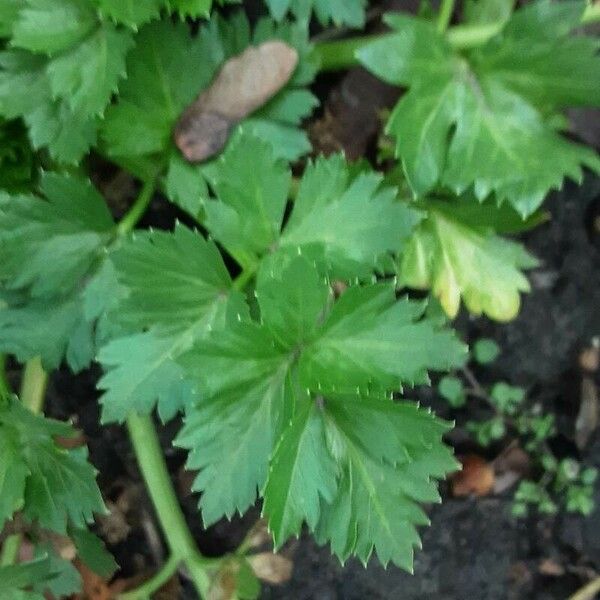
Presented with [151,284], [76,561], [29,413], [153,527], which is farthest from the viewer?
[153,527]

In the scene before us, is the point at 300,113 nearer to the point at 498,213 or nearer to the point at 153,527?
the point at 498,213

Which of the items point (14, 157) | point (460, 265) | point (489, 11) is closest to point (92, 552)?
point (14, 157)

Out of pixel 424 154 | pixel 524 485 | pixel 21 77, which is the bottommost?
pixel 524 485

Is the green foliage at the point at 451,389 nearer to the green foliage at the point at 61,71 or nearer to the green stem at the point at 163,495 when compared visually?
the green stem at the point at 163,495

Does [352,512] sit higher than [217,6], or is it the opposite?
[217,6]

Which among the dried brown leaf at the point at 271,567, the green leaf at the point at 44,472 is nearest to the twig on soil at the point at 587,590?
the dried brown leaf at the point at 271,567

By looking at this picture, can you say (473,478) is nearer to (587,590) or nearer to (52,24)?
(587,590)

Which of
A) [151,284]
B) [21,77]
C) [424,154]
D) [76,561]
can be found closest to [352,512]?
[151,284]
